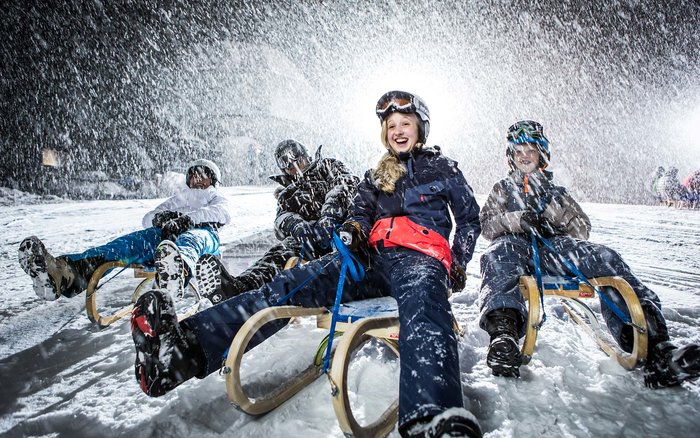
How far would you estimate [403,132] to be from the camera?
95.0 inches

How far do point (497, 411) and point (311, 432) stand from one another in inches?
39.2

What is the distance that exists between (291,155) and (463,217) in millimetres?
2020

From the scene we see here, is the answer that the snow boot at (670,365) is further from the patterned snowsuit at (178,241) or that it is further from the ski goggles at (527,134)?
the patterned snowsuit at (178,241)

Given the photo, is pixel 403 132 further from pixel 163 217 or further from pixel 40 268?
pixel 40 268

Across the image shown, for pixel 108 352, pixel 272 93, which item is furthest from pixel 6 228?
pixel 272 93

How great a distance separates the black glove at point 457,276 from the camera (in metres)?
2.12

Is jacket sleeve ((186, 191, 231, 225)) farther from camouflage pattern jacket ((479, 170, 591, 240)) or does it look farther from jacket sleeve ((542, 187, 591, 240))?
jacket sleeve ((542, 187, 591, 240))

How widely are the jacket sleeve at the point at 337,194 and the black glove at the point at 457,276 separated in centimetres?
94

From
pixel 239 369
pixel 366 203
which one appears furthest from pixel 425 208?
pixel 239 369

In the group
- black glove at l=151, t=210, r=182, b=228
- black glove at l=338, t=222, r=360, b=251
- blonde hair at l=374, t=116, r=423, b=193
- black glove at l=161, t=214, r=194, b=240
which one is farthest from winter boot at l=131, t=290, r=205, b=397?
black glove at l=151, t=210, r=182, b=228

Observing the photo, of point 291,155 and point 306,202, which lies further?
point 291,155

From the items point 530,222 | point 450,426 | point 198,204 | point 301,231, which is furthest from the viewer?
point 198,204

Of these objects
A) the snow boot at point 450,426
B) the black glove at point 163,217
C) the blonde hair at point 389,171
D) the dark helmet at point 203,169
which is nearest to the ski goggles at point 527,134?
the blonde hair at point 389,171

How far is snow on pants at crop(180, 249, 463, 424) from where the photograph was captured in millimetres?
1223
